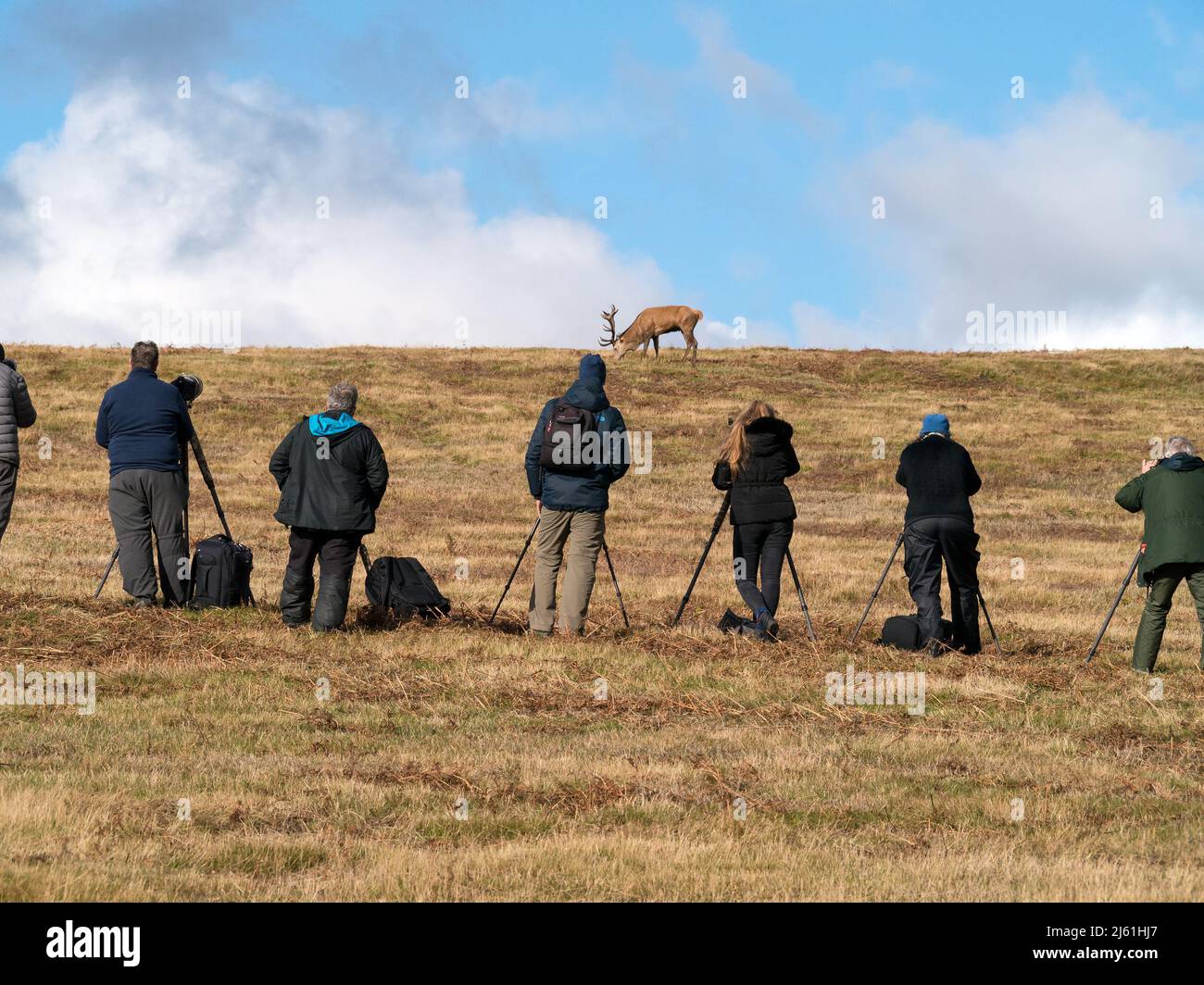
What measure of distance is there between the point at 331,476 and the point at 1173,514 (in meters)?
7.66

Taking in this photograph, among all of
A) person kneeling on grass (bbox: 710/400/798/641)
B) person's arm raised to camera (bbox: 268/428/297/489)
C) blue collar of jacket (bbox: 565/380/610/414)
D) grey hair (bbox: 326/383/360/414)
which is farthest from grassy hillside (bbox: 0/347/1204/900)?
blue collar of jacket (bbox: 565/380/610/414)

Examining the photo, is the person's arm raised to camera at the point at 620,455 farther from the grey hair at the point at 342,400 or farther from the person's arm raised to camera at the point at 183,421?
the person's arm raised to camera at the point at 183,421

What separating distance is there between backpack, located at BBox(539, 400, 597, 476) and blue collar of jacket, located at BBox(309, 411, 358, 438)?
1.85 meters

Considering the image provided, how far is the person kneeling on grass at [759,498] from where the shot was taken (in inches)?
550

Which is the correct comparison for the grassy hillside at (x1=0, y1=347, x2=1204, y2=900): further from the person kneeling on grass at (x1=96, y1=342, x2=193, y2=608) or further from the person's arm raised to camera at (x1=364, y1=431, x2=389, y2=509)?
the person's arm raised to camera at (x1=364, y1=431, x2=389, y2=509)

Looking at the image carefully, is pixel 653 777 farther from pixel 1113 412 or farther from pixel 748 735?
pixel 1113 412

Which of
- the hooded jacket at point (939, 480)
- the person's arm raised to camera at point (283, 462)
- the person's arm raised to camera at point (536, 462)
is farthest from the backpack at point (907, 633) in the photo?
the person's arm raised to camera at point (283, 462)

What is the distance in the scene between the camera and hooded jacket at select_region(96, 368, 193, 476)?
545 inches

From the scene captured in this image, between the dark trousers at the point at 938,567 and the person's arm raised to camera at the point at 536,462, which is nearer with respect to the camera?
the dark trousers at the point at 938,567

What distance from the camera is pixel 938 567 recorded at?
13992 mm

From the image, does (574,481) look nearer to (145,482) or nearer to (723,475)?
(723,475)

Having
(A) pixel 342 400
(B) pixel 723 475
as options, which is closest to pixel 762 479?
(B) pixel 723 475

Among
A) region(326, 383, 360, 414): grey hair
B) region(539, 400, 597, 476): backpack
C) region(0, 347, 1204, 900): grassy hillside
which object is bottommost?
region(0, 347, 1204, 900): grassy hillside

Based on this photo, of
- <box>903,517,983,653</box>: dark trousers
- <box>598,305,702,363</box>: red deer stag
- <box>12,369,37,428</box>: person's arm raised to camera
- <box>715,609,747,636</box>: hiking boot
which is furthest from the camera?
<box>598,305,702,363</box>: red deer stag
